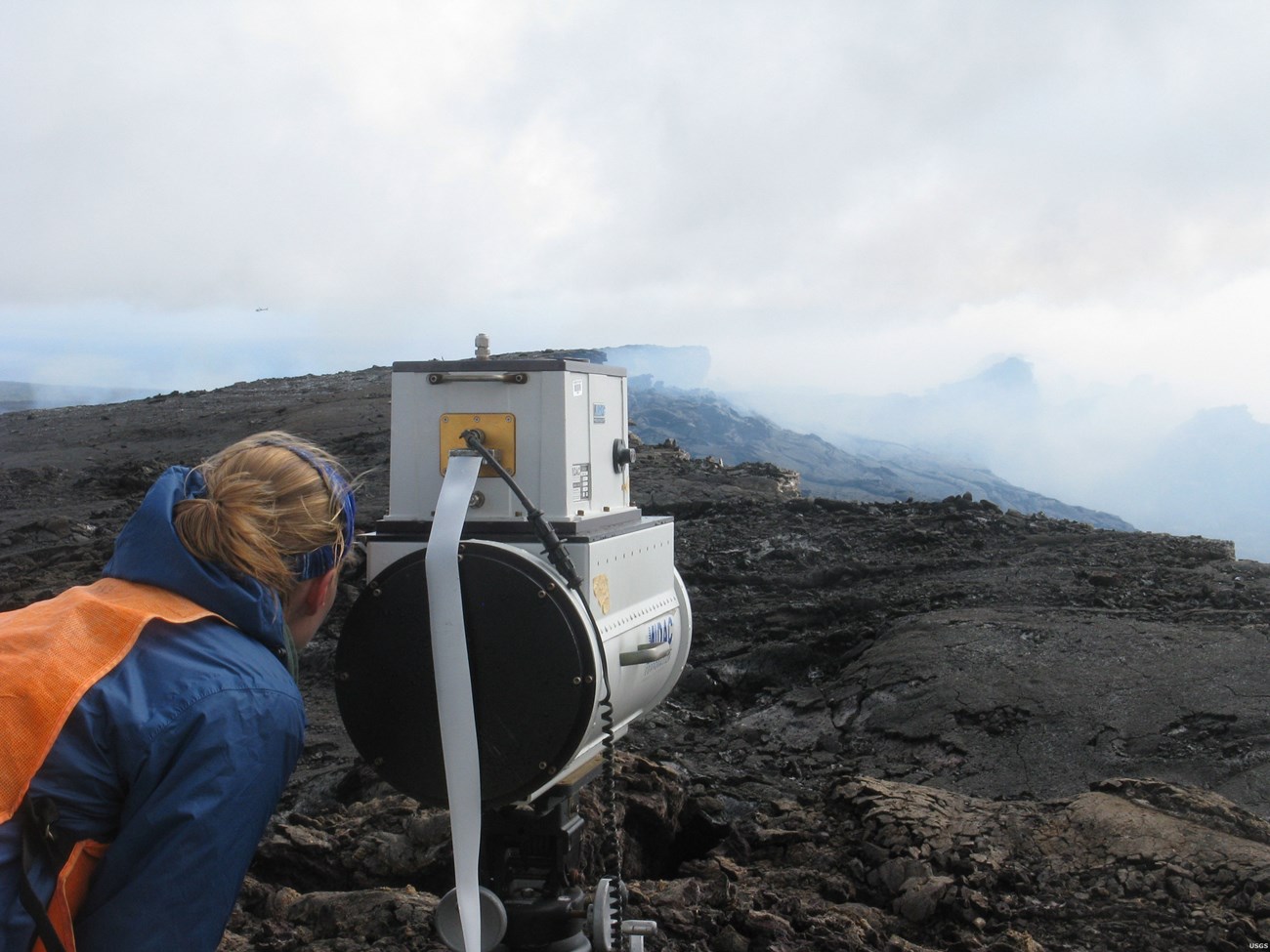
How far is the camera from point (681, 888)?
3396 millimetres

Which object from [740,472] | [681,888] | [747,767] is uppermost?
[740,472]

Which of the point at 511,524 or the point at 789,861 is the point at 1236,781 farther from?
the point at 511,524

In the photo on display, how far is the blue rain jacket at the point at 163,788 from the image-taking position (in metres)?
1.51

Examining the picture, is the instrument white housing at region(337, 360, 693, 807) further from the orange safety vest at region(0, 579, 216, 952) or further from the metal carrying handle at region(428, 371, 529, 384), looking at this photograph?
the orange safety vest at region(0, 579, 216, 952)

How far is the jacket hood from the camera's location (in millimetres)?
1697

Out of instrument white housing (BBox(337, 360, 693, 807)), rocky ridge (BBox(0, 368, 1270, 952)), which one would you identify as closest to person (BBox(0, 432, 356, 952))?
instrument white housing (BBox(337, 360, 693, 807))

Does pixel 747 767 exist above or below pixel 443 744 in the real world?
below

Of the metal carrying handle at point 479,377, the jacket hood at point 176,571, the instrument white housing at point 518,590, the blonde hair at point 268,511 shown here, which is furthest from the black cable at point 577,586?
the jacket hood at point 176,571

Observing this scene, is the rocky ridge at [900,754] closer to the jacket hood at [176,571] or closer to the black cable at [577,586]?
the black cable at [577,586]

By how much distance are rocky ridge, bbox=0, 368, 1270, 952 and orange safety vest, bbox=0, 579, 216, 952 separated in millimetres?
1625

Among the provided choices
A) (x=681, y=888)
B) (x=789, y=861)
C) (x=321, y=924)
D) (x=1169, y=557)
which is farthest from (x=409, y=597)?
(x=1169, y=557)

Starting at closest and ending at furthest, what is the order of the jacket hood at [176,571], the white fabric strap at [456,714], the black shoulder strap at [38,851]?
the black shoulder strap at [38,851] → the jacket hood at [176,571] → the white fabric strap at [456,714]

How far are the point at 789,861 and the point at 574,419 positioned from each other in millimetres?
2397

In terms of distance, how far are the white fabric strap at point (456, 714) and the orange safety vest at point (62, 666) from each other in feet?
1.54
